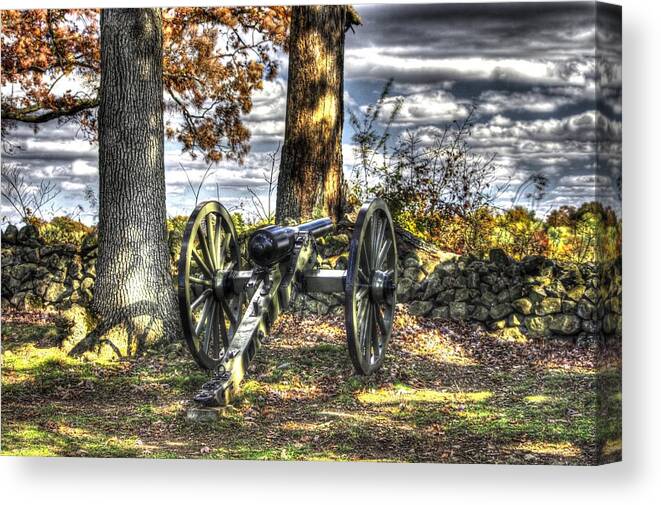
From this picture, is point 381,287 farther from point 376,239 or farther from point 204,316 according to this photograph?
point 204,316

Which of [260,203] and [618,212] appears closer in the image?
[618,212]

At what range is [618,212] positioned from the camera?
8016 millimetres

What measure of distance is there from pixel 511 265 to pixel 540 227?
391 millimetres

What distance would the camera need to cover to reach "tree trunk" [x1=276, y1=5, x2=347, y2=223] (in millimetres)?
8844

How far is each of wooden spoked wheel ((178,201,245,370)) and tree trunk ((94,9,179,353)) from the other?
492mm

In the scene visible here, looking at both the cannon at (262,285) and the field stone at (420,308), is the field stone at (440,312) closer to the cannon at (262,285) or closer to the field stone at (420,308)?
the field stone at (420,308)

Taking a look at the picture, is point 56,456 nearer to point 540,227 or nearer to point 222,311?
point 222,311

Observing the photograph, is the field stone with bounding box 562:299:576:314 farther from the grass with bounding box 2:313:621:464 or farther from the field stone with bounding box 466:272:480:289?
the field stone with bounding box 466:272:480:289

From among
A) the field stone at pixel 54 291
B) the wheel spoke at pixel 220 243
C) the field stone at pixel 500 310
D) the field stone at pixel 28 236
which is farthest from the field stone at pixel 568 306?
the field stone at pixel 28 236

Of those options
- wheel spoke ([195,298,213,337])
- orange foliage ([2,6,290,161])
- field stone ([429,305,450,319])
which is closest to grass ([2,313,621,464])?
field stone ([429,305,450,319])

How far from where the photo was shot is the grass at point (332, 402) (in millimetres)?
8047

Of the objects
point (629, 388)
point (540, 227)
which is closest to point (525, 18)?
point (540, 227)

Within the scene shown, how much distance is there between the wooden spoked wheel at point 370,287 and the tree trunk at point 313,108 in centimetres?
64

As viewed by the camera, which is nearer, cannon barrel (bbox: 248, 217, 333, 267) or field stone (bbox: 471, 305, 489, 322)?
cannon barrel (bbox: 248, 217, 333, 267)
